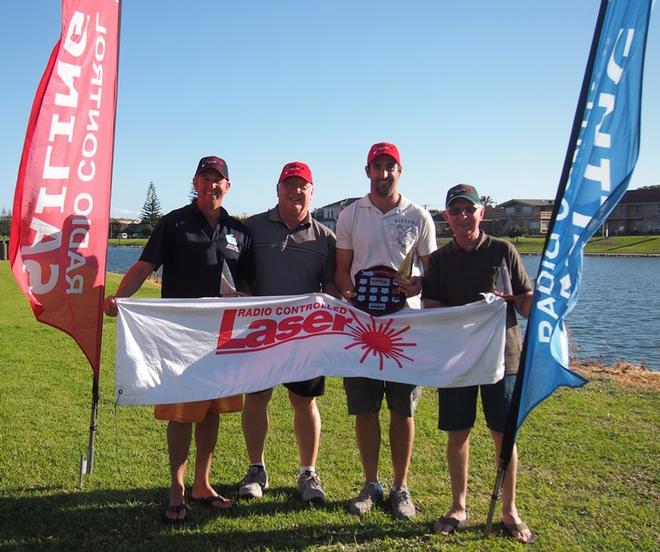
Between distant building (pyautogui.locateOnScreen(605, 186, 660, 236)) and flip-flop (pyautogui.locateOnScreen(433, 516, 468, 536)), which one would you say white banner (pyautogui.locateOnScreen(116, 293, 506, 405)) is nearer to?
flip-flop (pyautogui.locateOnScreen(433, 516, 468, 536))

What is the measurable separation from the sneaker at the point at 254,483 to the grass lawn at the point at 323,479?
97mm

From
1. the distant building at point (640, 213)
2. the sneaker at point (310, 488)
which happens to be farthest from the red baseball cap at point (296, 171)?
the distant building at point (640, 213)

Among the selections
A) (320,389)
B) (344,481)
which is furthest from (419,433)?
(320,389)

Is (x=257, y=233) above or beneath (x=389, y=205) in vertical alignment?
beneath

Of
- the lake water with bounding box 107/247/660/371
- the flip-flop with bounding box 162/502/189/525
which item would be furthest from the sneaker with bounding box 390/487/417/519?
the lake water with bounding box 107/247/660/371

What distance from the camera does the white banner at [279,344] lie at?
13.5ft

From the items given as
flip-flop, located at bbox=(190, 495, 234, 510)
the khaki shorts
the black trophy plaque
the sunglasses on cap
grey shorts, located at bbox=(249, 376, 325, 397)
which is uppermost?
the sunglasses on cap

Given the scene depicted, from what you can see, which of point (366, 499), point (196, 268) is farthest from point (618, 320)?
point (196, 268)

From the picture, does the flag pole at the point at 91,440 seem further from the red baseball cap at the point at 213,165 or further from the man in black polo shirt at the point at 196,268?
the red baseball cap at the point at 213,165

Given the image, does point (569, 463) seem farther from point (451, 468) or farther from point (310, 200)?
point (310, 200)

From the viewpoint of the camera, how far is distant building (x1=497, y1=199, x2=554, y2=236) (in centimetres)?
9556

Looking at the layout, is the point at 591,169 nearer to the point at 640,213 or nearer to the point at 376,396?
the point at 376,396

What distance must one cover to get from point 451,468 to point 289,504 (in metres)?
1.23

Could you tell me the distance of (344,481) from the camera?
191 inches
